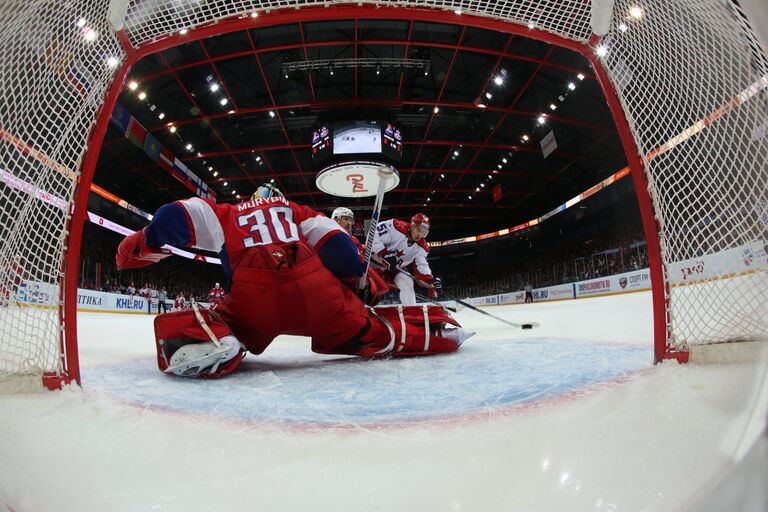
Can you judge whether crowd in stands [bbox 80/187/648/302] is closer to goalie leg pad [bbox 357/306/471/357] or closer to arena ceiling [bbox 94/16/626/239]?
arena ceiling [bbox 94/16/626/239]

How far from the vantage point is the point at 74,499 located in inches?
17.8

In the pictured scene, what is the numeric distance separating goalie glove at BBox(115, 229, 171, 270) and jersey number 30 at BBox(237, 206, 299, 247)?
1.09ft

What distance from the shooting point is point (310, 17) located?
1261 millimetres

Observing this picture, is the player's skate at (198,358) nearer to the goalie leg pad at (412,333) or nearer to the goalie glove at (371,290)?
the goalie leg pad at (412,333)

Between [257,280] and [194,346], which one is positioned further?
[257,280]

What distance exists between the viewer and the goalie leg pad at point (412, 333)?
1823 millimetres

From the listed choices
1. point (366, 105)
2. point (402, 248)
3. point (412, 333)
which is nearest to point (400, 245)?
point (402, 248)

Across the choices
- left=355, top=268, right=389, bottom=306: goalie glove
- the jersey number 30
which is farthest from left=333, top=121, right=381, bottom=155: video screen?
the jersey number 30

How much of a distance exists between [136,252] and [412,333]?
121cm

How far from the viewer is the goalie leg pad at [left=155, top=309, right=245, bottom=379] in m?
1.38

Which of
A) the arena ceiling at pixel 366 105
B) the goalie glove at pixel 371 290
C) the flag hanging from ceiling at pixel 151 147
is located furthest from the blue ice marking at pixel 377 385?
the flag hanging from ceiling at pixel 151 147

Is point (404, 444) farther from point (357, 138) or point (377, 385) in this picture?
point (357, 138)

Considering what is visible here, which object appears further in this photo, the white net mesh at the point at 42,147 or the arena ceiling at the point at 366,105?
the arena ceiling at the point at 366,105

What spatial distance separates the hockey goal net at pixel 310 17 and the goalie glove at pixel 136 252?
0.26 metres
